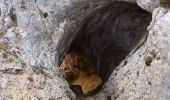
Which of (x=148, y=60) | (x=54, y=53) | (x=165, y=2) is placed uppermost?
(x=165, y=2)

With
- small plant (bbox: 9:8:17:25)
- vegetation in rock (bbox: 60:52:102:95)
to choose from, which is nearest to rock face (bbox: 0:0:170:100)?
small plant (bbox: 9:8:17:25)

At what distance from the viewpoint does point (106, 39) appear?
19250 millimetres

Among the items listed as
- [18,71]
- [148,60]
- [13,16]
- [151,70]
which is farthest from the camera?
[13,16]

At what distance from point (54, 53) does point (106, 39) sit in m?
5.08

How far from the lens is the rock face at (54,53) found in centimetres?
1215

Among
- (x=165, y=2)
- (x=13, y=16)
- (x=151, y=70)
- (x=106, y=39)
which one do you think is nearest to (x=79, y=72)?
(x=106, y=39)

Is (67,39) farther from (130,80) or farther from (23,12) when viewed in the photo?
(130,80)

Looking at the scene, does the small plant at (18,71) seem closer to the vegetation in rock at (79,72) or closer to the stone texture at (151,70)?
the stone texture at (151,70)

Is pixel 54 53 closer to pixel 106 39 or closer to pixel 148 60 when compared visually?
pixel 148 60

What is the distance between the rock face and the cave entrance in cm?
150

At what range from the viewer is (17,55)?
13398 millimetres

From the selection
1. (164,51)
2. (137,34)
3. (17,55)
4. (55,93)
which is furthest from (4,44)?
(137,34)

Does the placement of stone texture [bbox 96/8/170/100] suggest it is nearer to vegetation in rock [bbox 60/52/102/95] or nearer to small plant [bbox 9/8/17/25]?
small plant [bbox 9/8/17/25]

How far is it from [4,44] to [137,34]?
266 inches
